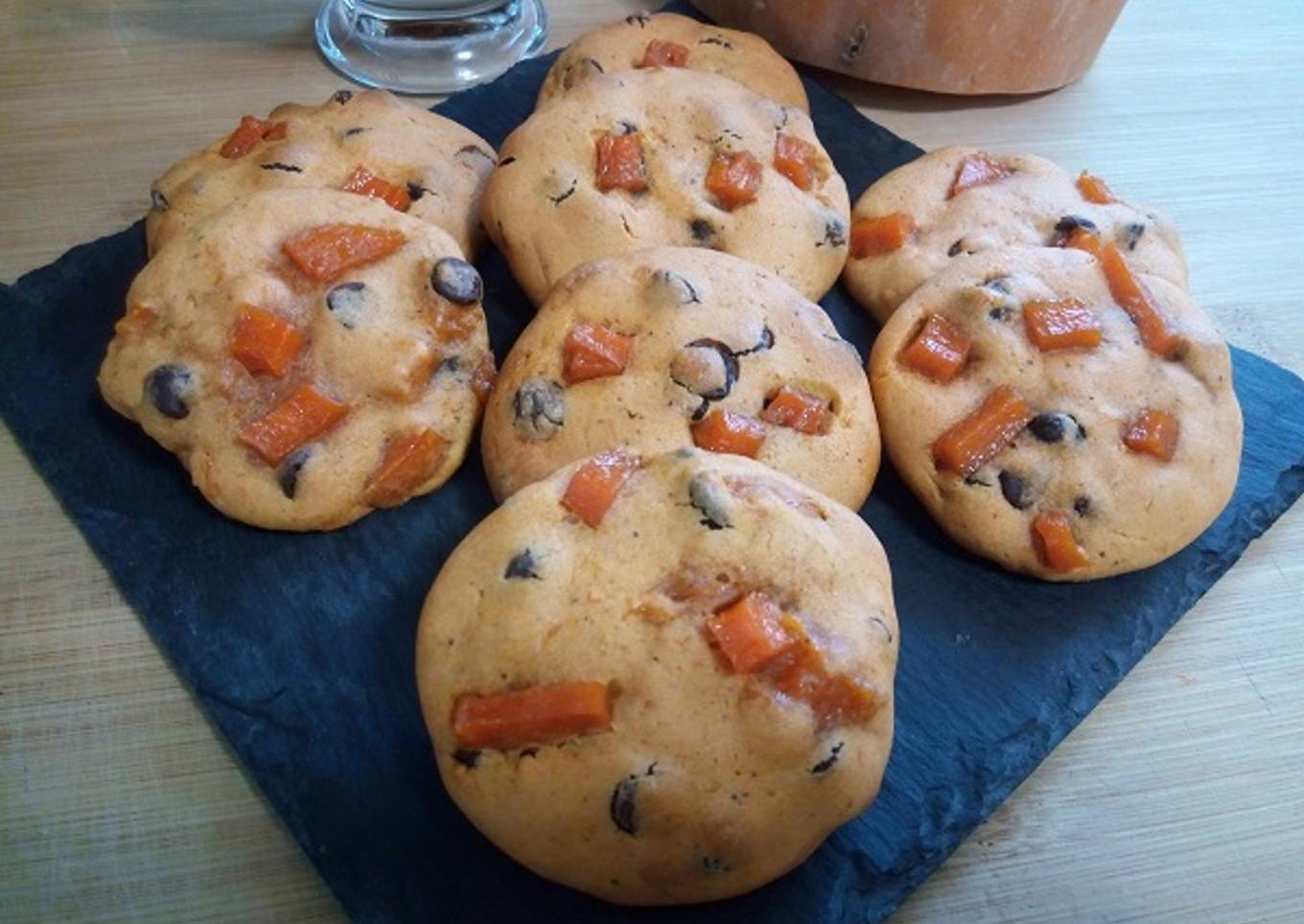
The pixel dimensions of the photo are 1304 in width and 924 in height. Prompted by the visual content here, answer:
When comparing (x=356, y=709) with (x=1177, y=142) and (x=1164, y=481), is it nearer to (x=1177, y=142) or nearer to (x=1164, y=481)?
(x=1164, y=481)

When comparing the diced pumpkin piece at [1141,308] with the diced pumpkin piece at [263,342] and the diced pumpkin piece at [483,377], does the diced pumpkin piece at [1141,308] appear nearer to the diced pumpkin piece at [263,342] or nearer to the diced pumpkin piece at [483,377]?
the diced pumpkin piece at [483,377]

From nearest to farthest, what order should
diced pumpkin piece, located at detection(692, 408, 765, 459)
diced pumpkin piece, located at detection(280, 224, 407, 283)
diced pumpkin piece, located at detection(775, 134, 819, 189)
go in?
diced pumpkin piece, located at detection(692, 408, 765, 459)
diced pumpkin piece, located at detection(280, 224, 407, 283)
diced pumpkin piece, located at detection(775, 134, 819, 189)

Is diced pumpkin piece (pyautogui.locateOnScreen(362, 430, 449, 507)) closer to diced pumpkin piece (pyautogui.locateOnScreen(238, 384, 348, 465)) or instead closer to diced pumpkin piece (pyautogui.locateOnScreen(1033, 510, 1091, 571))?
diced pumpkin piece (pyautogui.locateOnScreen(238, 384, 348, 465))

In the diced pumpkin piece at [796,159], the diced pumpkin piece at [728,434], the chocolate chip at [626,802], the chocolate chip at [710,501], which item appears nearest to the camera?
the chocolate chip at [626,802]

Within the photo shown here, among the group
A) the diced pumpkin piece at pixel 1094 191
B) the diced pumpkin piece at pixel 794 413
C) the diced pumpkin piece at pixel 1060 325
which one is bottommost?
the diced pumpkin piece at pixel 794 413

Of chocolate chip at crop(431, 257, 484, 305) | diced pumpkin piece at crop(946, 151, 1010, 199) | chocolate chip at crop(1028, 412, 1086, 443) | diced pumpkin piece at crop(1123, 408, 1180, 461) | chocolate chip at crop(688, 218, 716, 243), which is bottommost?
chocolate chip at crop(431, 257, 484, 305)

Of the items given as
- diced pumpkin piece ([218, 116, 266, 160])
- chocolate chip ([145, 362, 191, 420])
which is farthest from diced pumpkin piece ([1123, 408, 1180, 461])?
diced pumpkin piece ([218, 116, 266, 160])

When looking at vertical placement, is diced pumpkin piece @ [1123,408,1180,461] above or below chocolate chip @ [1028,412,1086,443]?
above

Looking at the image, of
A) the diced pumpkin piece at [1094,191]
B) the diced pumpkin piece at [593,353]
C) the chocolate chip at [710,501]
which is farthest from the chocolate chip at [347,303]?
the diced pumpkin piece at [1094,191]
